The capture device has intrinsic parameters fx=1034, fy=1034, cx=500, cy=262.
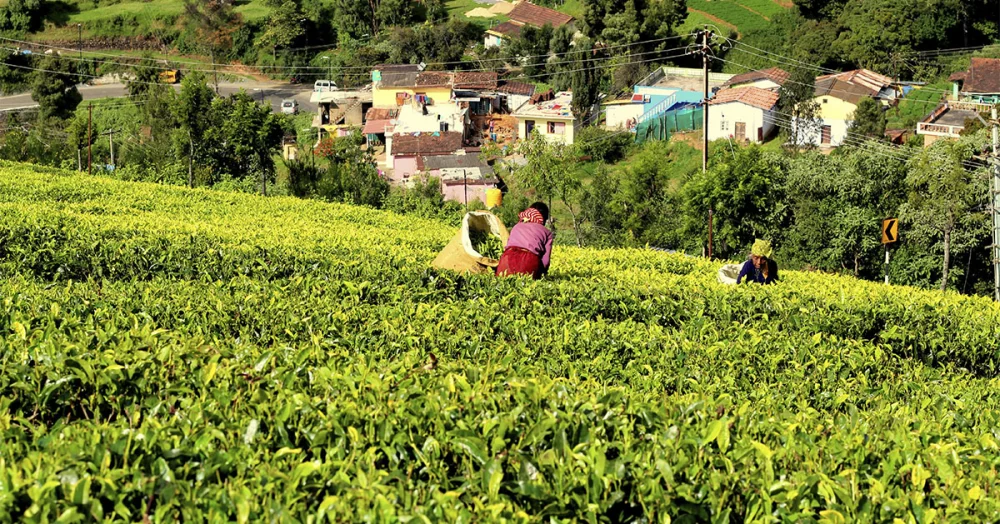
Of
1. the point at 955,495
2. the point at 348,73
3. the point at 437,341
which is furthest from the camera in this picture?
the point at 348,73

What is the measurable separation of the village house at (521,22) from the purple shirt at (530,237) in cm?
5894

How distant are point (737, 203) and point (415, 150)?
22923 millimetres

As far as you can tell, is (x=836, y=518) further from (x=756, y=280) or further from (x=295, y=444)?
(x=756, y=280)

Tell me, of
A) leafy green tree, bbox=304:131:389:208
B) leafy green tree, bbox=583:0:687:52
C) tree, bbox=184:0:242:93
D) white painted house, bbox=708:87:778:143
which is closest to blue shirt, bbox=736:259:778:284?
leafy green tree, bbox=304:131:389:208

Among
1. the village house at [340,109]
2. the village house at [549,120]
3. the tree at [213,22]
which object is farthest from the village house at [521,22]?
the tree at [213,22]

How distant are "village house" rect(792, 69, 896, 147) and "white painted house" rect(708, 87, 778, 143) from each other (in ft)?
4.87

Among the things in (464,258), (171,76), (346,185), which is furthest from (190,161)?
(171,76)

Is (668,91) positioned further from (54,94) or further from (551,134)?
(54,94)

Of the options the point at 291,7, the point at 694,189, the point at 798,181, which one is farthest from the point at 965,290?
the point at 291,7

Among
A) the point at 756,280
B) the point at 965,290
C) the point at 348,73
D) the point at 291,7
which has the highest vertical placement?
the point at 291,7

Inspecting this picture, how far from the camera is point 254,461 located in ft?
13.1

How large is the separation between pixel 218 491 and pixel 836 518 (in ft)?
7.49

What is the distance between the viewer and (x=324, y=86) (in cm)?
6688

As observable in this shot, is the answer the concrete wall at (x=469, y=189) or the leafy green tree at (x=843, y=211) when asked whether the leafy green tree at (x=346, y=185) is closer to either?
the concrete wall at (x=469, y=189)
